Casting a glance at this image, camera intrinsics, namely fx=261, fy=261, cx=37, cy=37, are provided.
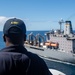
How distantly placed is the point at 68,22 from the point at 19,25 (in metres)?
37.8

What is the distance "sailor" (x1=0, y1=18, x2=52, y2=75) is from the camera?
184cm

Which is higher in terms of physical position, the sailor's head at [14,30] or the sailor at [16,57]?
the sailor's head at [14,30]

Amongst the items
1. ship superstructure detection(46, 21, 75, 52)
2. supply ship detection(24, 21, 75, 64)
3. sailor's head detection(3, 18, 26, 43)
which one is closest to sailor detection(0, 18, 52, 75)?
sailor's head detection(3, 18, 26, 43)

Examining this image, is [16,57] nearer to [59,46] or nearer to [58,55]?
[58,55]

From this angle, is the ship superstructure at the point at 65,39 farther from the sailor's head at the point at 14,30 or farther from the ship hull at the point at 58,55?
the sailor's head at the point at 14,30

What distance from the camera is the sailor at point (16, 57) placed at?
1845mm

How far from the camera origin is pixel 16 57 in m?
1.89

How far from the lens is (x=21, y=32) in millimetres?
2029

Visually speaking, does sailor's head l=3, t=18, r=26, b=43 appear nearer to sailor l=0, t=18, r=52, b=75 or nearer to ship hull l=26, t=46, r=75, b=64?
sailor l=0, t=18, r=52, b=75

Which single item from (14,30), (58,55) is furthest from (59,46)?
(14,30)

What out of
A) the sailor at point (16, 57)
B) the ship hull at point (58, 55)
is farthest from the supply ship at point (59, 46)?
the sailor at point (16, 57)

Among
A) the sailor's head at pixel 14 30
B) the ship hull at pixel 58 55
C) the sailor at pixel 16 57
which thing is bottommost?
the ship hull at pixel 58 55

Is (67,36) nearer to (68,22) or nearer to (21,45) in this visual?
(68,22)

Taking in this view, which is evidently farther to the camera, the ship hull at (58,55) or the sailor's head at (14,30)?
the ship hull at (58,55)
